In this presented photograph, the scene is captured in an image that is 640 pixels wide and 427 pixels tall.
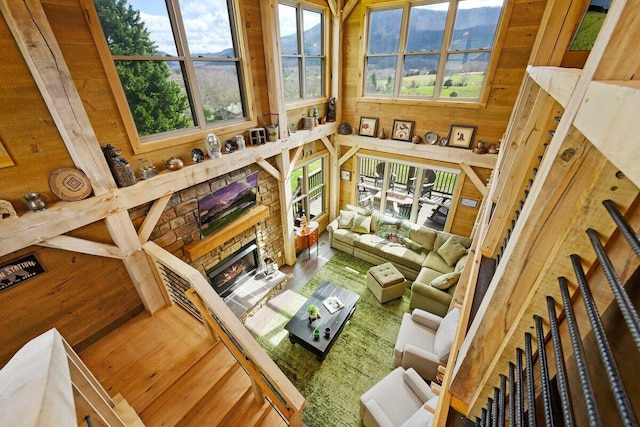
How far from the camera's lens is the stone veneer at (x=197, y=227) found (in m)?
3.17

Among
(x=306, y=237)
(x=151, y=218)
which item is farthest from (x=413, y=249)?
(x=151, y=218)

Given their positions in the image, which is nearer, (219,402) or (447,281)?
(219,402)

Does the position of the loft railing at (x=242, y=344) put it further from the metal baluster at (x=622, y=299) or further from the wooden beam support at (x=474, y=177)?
the wooden beam support at (x=474, y=177)

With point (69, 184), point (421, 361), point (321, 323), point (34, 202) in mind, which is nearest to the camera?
point (34, 202)

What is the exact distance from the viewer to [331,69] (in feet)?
17.7

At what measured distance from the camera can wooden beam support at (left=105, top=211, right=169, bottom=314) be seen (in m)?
2.63

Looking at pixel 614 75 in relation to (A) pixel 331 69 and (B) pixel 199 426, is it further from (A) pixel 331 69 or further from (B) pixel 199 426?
(A) pixel 331 69

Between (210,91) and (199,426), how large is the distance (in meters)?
3.59

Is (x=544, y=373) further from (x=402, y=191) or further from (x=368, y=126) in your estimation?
(x=402, y=191)

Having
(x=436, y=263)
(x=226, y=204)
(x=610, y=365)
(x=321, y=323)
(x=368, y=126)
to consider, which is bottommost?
(x=321, y=323)

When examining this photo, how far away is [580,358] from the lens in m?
0.52

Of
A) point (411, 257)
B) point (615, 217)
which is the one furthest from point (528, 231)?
point (411, 257)

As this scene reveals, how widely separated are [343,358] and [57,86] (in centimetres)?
434

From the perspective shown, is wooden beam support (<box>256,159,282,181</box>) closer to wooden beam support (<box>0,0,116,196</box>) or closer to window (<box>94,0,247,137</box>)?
window (<box>94,0,247,137</box>)
